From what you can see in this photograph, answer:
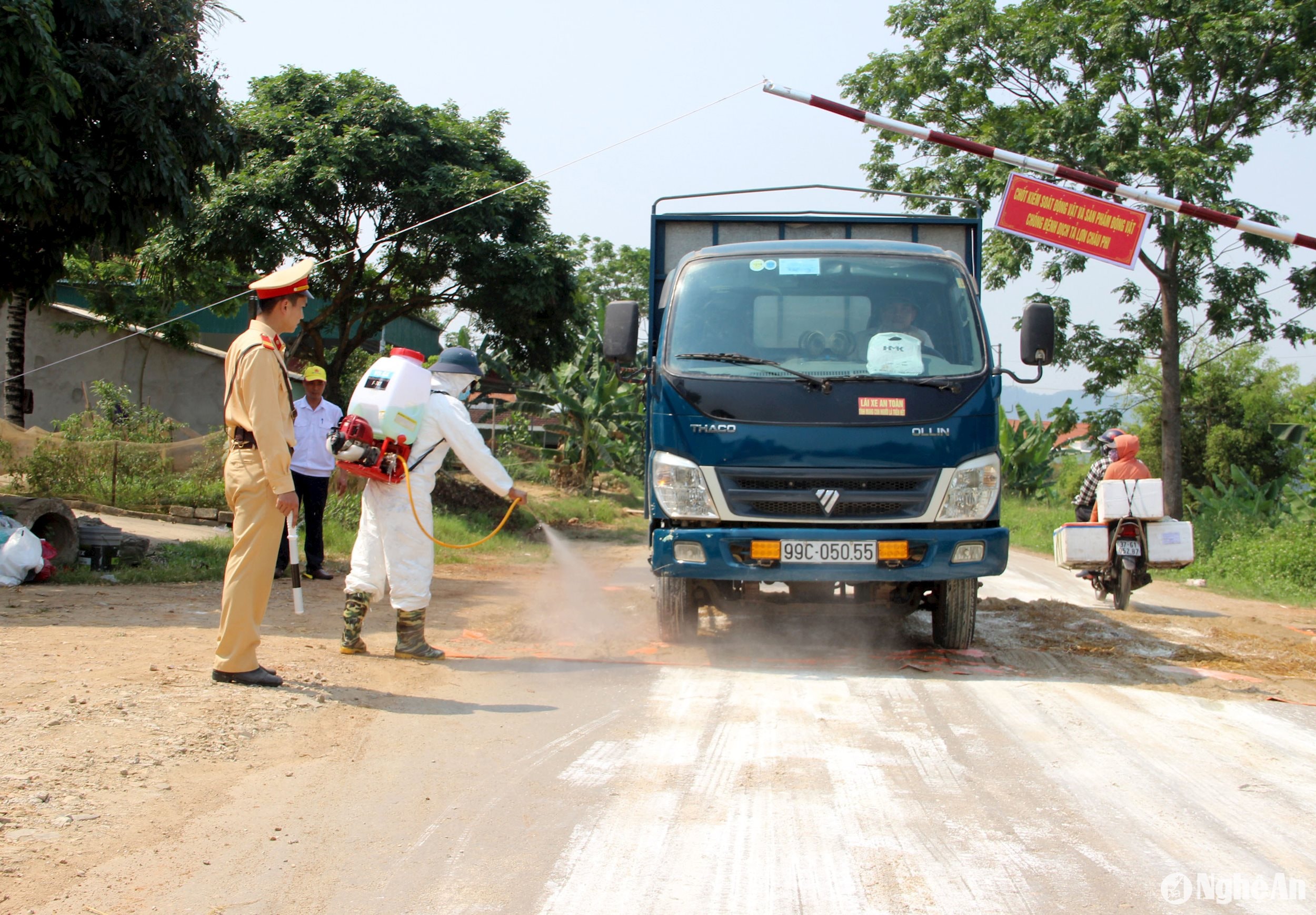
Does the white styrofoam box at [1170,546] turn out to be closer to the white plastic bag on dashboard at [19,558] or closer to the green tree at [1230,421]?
the white plastic bag on dashboard at [19,558]

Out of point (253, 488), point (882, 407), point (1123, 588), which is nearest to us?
point (253, 488)

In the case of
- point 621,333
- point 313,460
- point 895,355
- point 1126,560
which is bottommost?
point 1126,560

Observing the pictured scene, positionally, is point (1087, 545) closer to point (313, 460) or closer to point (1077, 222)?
point (1077, 222)

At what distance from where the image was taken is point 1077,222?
11.1 meters

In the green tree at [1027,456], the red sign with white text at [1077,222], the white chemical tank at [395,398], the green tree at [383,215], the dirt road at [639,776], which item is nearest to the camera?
the dirt road at [639,776]

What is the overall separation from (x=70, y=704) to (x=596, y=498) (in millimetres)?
19173

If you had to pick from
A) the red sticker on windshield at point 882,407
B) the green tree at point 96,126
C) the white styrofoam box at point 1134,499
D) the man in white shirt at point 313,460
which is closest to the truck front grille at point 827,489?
the red sticker on windshield at point 882,407

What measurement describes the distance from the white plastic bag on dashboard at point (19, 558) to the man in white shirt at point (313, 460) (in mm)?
1862

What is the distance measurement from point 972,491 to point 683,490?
1719 millimetres

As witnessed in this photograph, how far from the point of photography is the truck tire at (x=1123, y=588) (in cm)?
966

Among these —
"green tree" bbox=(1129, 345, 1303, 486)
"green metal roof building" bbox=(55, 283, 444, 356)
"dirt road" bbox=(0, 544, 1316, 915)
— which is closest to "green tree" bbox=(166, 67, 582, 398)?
"green metal roof building" bbox=(55, 283, 444, 356)

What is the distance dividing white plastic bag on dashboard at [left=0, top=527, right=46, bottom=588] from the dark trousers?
185 cm

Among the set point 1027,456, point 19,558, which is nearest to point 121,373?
point 19,558

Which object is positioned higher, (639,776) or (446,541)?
(446,541)
